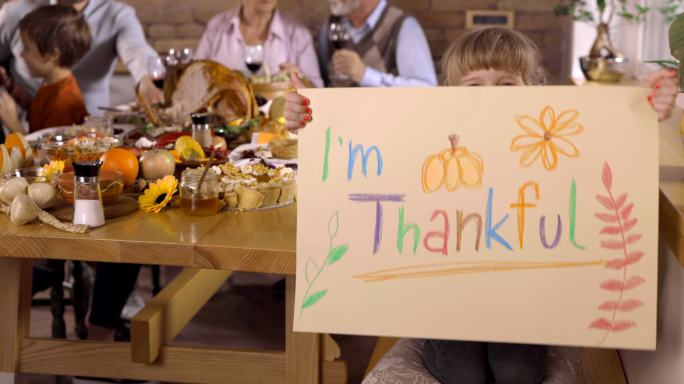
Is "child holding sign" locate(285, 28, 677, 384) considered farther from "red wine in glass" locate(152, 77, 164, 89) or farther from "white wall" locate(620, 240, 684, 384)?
"red wine in glass" locate(152, 77, 164, 89)

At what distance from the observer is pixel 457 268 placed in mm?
1283

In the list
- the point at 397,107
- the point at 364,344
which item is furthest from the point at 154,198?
the point at 364,344

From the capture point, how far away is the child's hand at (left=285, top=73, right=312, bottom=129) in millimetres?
1326

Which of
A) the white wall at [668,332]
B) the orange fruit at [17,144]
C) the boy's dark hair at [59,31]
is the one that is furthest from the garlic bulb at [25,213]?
the boy's dark hair at [59,31]

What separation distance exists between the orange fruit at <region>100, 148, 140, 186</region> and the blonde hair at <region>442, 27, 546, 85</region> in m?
0.68

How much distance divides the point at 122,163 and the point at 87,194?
0.24m

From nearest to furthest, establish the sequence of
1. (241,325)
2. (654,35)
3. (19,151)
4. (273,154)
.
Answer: (19,151)
(273,154)
(241,325)
(654,35)

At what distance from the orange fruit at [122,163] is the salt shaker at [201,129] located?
1.14ft

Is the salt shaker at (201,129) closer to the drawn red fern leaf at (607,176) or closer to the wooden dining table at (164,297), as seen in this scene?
the wooden dining table at (164,297)

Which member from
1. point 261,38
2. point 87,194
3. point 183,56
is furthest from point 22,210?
point 261,38

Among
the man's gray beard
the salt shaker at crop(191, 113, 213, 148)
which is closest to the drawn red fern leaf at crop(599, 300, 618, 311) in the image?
the salt shaker at crop(191, 113, 213, 148)

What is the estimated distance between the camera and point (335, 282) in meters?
1.31

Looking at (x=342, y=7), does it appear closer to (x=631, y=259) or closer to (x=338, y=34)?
(x=338, y=34)

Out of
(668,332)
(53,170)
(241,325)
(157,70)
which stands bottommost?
(241,325)
